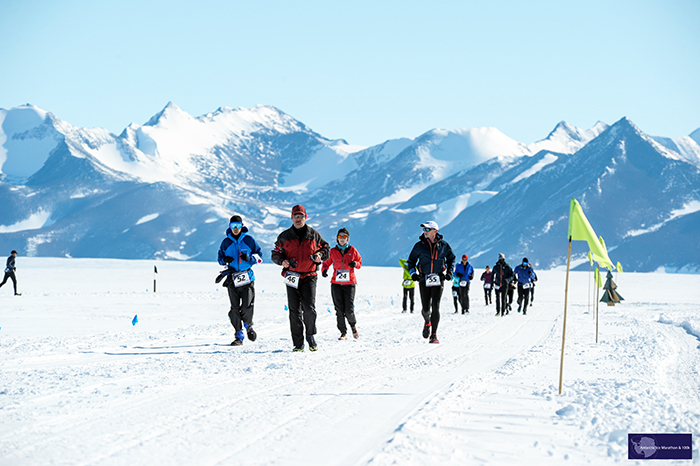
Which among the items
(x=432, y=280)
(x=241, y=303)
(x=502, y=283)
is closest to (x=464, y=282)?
(x=502, y=283)

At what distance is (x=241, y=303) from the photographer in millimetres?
9430

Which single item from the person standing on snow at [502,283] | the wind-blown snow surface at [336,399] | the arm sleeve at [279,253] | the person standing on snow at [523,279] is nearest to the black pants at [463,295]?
the person standing on snow at [502,283]

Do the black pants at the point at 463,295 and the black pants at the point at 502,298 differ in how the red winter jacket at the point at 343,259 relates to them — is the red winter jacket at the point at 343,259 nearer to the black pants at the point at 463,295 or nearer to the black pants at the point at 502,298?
the black pants at the point at 502,298

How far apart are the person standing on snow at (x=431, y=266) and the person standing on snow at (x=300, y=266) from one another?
6.04ft

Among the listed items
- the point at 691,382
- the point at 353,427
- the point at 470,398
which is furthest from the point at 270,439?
the point at 691,382

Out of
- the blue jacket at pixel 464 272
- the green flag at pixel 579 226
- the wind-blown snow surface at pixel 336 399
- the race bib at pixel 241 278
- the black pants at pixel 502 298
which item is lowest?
the wind-blown snow surface at pixel 336 399

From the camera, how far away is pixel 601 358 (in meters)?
8.73

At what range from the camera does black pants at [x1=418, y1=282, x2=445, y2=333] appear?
10.1 metres

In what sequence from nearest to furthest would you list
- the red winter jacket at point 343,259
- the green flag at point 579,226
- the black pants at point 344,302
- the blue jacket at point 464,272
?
the green flag at point 579,226
the black pants at point 344,302
the red winter jacket at point 343,259
the blue jacket at point 464,272

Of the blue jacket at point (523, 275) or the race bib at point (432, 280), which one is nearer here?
the race bib at point (432, 280)

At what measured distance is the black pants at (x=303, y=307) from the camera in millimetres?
8820

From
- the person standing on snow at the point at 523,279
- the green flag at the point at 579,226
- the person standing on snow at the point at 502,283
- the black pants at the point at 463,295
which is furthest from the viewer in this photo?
the person standing on snow at the point at 523,279

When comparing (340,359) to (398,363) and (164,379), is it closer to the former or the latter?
(398,363)

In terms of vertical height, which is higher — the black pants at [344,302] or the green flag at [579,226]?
the green flag at [579,226]
